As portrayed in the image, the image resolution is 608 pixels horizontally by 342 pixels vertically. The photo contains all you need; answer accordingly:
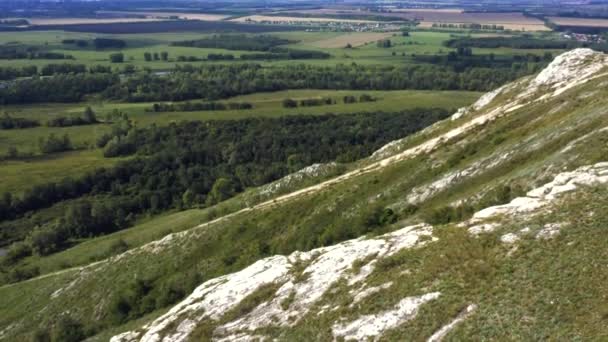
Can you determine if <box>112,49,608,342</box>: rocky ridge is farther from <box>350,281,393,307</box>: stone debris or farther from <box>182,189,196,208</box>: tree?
<box>182,189,196,208</box>: tree

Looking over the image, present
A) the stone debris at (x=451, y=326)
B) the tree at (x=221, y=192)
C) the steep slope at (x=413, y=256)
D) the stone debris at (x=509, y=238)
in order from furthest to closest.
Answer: the tree at (x=221, y=192)
the stone debris at (x=509, y=238)
the steep slope at (x=413, y=256)
the stone debris at (x=451, y=326)

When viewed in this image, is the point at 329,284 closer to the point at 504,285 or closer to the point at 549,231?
the point at 504,285

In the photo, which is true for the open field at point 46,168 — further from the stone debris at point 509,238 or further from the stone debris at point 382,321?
the stone debris at point 509,238

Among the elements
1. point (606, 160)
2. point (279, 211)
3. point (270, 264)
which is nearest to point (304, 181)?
point (279, 211)

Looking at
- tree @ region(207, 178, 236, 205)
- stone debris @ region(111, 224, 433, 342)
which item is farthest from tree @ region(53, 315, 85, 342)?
tree @ region(207, 178, 236, 205)

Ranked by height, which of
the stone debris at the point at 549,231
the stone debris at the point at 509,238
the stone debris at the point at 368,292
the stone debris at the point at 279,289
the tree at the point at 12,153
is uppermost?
the stone debris at the point at 549,231

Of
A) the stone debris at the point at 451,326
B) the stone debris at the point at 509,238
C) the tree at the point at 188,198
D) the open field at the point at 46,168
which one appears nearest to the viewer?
the stone debris at the point at 451,326

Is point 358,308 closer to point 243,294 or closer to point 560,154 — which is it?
point 243,294

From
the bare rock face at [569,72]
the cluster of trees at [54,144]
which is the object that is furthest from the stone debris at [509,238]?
the cluster of trees at [54,144]

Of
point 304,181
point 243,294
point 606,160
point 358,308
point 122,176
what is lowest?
point 122,176
